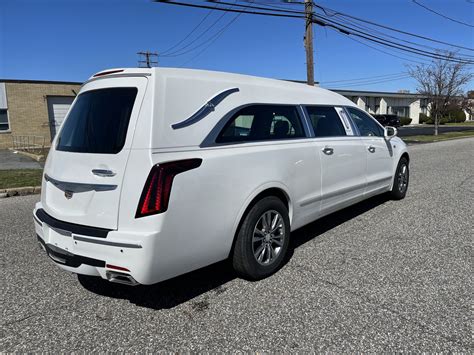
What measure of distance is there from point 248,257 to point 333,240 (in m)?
1.68

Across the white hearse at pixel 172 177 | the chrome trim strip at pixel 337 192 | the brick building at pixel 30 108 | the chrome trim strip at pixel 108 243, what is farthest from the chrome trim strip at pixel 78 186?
the brick building at pixel 30 108

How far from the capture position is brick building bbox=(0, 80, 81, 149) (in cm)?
2552

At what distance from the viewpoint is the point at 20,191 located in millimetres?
8555

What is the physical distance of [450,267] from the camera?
387 cm

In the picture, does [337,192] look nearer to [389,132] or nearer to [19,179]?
[389,132]

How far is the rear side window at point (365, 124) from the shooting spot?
5.48m

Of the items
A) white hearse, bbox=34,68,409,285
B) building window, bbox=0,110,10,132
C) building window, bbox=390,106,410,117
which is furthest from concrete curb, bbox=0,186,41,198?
Result: building window, bbox=390,106,410,117

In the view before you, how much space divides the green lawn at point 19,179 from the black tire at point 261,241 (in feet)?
23.9

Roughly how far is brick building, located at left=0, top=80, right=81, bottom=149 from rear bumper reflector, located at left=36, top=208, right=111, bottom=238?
25.9 m

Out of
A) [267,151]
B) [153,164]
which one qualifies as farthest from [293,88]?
[153,164]

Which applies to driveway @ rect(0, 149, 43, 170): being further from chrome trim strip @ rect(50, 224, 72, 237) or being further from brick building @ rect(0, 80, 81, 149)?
chrome trim strip @ rect(50, 224, 72, 237)

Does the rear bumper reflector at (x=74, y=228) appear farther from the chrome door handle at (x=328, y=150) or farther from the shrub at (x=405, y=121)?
the shrub at (x=405, y=121)

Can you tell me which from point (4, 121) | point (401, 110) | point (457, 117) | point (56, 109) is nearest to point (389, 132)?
point (56, 109)

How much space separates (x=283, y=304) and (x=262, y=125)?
1695 mm
